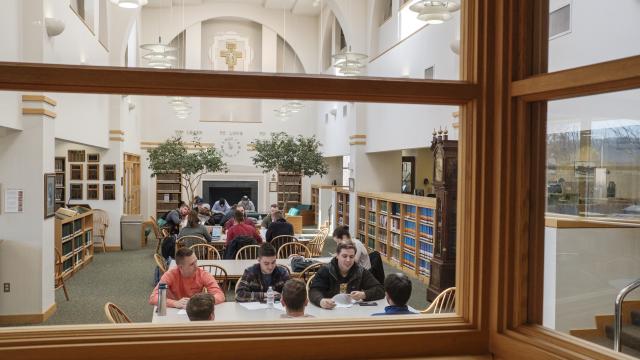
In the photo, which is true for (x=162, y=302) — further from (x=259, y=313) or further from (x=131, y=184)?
(x=131, y=184)

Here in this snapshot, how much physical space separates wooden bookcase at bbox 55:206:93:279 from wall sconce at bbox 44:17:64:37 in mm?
3037

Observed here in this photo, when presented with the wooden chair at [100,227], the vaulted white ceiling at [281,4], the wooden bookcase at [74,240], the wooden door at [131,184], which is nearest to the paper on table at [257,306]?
the wooden bookcase at [74,240]

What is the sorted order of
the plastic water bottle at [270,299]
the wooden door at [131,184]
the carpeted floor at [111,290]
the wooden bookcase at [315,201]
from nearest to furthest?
the plastic water bottle at [270,299]
the carpeted floor at [111,290]
the wooden door at [131,184]
the wooden bookcase at [315,201]

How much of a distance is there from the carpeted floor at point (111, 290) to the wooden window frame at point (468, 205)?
215 inches

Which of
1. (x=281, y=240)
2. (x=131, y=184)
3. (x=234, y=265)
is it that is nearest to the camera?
(x=234, y=265)

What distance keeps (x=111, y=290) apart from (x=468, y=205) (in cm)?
738

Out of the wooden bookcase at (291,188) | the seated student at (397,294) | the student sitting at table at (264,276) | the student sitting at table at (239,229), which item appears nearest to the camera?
the seated student at (397,294)

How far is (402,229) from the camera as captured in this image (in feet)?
31.2

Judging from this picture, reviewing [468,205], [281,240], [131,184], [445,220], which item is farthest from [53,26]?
[131,184]

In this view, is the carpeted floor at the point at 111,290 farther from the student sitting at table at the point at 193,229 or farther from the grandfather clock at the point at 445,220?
the student sitting at table at the point at 193,229

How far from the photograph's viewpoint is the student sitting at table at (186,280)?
4.30m

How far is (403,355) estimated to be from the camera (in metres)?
1.15

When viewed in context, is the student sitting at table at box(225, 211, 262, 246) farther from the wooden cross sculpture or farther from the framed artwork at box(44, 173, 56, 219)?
the wooden cross sculpture

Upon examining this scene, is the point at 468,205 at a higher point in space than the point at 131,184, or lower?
higher
